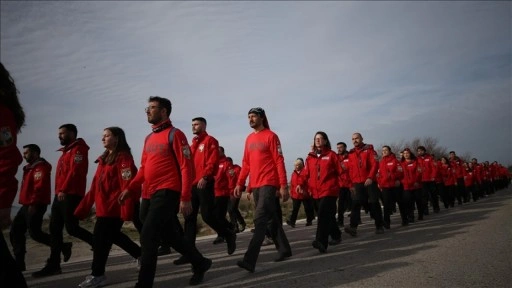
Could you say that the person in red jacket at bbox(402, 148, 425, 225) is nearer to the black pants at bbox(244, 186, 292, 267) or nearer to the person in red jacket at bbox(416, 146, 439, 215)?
the person in red jacket at bbox(416, 146, 439, 215)

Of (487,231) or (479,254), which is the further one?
(487,231)

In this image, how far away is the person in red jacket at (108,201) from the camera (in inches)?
183

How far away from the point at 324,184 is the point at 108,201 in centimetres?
350

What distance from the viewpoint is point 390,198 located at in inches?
384

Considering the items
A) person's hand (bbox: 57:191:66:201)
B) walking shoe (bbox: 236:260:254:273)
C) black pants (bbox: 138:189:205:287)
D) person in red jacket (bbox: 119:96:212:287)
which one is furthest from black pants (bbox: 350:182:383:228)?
person's hand (bbox: 57:191:66:201)

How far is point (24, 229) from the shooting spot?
6.12 m

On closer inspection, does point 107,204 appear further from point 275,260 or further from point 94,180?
point 275,260

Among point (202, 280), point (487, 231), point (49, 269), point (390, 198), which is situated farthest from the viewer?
point (390, 198)

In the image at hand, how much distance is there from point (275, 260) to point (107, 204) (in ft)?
8.19

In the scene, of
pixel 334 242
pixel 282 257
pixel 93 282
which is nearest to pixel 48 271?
pixel 93 282

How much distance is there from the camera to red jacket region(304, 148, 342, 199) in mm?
6418

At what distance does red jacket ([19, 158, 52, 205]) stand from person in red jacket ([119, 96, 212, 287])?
2.66 metres

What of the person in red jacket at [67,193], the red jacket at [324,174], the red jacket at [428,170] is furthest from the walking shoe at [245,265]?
the red jacket at [428,170]

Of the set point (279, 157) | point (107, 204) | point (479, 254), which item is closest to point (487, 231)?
point (479, 254)
